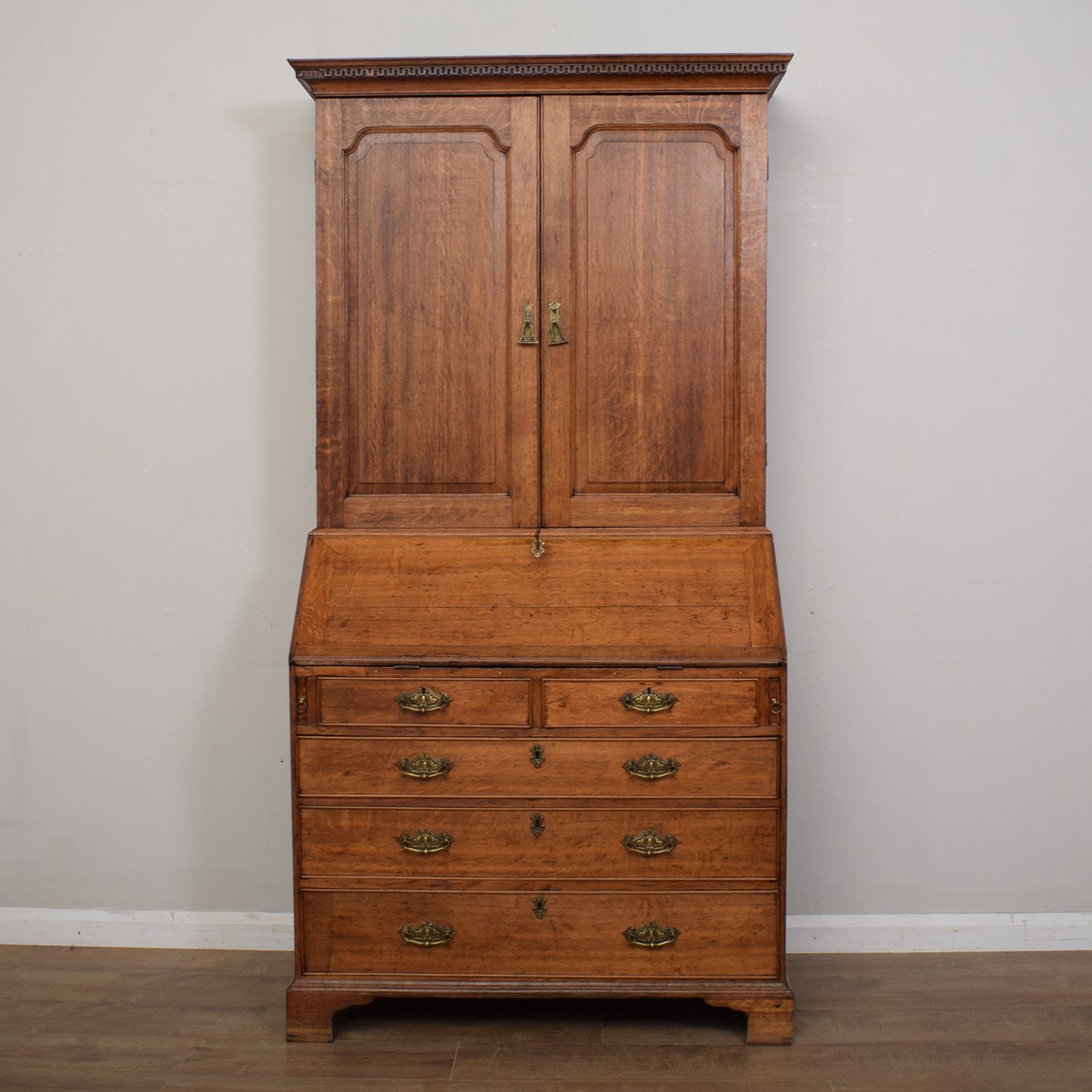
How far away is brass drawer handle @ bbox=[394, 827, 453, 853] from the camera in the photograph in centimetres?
235

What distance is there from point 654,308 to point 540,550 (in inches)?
25.7

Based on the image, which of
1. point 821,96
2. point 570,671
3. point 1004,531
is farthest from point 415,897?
point 821,96

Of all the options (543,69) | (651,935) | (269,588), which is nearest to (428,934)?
(651,935)

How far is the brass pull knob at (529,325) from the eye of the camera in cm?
241

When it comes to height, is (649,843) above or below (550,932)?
above

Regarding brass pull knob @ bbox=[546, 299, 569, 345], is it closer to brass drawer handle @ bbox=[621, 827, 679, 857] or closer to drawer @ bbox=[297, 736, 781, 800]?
drawer @ bbox=[297, 736, 781, 800]

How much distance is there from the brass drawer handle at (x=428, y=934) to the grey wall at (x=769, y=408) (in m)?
0.69

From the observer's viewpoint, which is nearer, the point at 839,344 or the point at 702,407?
the point at 702,407

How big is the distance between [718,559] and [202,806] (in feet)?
5.49

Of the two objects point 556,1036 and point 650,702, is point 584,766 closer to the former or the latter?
point 650,702

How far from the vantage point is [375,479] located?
8.09 ft

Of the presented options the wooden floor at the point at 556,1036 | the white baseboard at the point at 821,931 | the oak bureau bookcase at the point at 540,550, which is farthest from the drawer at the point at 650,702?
the white baseboard at the point at 821,931

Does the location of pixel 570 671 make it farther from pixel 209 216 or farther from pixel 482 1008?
pixel 209 216

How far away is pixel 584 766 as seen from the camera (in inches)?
91.9
